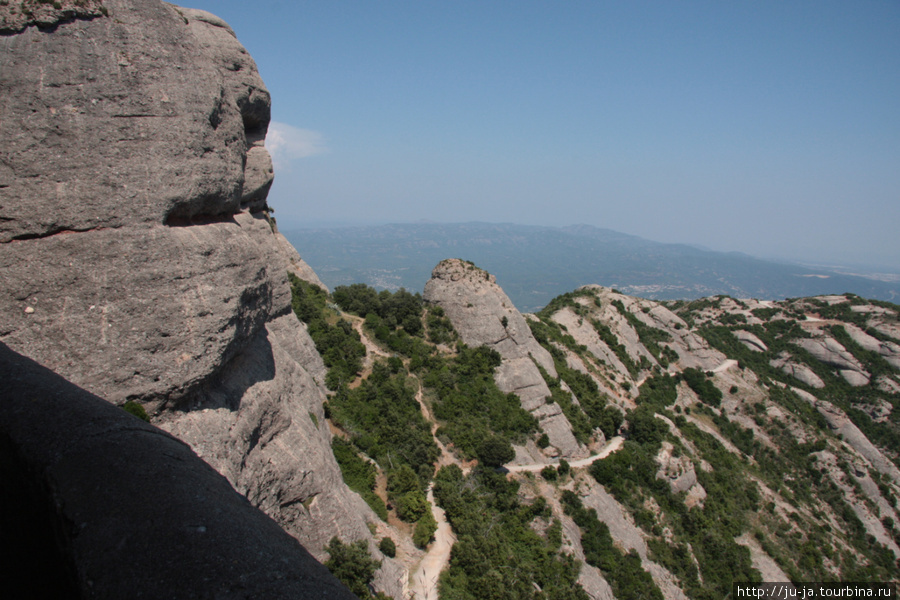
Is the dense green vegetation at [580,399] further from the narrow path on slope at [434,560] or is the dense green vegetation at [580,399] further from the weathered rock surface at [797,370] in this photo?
the weathered rock surface at [797,370]

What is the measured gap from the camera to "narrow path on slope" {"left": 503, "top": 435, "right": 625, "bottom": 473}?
3316cm

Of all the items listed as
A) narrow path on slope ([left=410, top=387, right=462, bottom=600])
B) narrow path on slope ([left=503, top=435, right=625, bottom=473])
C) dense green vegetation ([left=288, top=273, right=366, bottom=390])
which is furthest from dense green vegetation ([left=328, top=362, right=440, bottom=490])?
narrow path on slope ([left=503, top=435, right=625, bottom=473])

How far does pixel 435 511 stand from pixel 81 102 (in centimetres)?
2643

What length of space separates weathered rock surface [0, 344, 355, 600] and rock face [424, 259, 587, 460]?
33405mm

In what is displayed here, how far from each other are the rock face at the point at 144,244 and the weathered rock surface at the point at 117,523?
201 inches

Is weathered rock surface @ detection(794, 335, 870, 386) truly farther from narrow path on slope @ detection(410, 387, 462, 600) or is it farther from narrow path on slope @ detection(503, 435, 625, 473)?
narrow path on slope @ detection(410, 387, 462, 600)

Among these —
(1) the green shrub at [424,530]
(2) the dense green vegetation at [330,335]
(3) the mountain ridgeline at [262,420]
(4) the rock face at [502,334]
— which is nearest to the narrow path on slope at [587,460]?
(3) the mountain ridgeline at [262,420]

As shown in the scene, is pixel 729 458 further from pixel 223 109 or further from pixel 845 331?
pixel 223 109

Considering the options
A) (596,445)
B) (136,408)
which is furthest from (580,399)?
(136,408)

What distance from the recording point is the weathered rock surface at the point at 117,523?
4.94 m

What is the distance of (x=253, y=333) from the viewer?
16.2m

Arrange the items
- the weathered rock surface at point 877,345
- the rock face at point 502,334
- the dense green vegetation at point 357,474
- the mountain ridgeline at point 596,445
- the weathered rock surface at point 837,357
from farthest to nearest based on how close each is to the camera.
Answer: the weathered rock surface at point 877,345
the weathered rock surface at point 837,357
the rock face at point 502,334
the mountain ridgeline at point 596,445
the dense green vegetation at point 357,474

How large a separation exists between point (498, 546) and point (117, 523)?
23.8 metres

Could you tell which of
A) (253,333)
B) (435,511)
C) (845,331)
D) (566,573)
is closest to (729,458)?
(566,573)
